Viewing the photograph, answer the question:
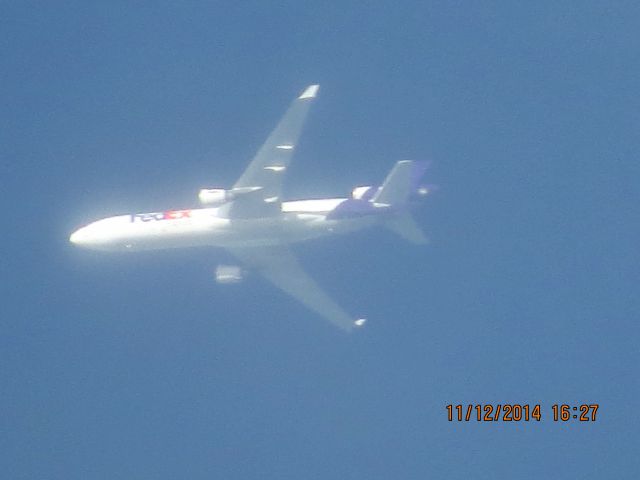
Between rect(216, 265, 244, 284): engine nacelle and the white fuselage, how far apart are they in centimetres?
151

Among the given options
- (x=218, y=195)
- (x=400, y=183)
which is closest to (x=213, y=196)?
(x=218, y=195)

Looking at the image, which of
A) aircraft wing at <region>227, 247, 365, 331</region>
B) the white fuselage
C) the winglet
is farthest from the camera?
aircraft wing at <region>227, 247, 365, 331</region>

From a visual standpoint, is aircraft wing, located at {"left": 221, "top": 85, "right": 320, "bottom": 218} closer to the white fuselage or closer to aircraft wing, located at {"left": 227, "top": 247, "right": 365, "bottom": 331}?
the white fuselage

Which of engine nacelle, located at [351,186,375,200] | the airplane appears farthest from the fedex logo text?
engine nacelle, located at [351,186,375,200]

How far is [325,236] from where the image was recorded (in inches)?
3046

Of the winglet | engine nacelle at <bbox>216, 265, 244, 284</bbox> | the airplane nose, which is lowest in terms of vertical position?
engine nacelle at <bbox>216, 265, 244, 284</bbox>

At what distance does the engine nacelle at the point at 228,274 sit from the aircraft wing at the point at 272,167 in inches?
140

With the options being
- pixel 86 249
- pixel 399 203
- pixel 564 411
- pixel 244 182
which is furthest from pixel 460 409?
pixel 86 249

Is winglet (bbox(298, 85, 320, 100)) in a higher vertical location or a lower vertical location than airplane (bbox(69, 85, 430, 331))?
higher

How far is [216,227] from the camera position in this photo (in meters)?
76.6

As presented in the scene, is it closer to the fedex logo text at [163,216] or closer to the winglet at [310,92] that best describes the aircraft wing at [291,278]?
the fedex logo text at [163,216]

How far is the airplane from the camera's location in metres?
74.7

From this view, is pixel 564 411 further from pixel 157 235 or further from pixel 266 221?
pixel 157 235

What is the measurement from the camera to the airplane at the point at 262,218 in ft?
245
